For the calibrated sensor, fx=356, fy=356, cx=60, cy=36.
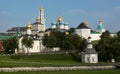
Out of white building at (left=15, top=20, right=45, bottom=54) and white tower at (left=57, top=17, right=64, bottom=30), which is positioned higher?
white tower at (left=57, top=17, right=64, bottom=30)

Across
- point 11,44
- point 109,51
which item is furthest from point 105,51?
point 11,44

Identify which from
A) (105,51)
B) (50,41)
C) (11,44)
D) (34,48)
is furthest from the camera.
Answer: (34,48)

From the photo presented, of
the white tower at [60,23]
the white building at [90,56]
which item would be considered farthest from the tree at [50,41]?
the white tower at [60,23]

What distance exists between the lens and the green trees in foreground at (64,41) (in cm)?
10256

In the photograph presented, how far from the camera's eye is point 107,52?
86000 millimetres

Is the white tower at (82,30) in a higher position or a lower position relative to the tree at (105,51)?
higher

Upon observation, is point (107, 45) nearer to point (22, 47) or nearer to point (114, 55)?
point (114, 55)

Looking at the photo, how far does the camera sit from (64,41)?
10906cm

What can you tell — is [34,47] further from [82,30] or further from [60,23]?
[60,23]

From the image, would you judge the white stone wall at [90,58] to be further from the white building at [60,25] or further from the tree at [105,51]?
the white building at [60,25]

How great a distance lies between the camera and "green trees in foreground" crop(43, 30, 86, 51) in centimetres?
10256

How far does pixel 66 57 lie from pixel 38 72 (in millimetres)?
41407

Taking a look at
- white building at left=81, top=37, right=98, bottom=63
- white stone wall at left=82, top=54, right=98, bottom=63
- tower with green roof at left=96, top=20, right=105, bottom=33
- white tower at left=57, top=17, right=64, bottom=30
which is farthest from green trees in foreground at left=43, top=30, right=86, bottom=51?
tower with green roof at left=96, top=20, right=105, bottom=33

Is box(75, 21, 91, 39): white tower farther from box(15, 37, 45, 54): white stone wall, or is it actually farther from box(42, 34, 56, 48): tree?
box(42, 34, 56, 48): tree
